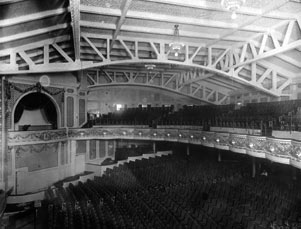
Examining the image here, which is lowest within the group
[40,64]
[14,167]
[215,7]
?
[14,167]

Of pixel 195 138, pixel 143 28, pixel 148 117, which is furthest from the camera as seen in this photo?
pixel 148 117

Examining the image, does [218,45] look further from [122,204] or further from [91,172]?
[91,172]

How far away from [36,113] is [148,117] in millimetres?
5543

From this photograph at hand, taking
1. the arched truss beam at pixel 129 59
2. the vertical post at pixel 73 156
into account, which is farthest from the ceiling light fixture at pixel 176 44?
the vertical post at pixel 73 156

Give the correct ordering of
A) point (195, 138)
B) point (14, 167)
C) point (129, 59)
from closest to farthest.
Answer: point (129, 59) → point (195, 138) → point (14, 167)

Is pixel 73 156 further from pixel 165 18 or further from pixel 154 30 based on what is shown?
pixel 165 18

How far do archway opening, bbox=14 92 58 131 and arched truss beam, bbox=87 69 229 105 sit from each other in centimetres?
232

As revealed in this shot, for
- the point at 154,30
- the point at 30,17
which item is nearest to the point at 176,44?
the point at 154,30

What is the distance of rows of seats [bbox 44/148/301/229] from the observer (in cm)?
470

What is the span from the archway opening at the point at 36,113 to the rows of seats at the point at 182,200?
13.5 ft

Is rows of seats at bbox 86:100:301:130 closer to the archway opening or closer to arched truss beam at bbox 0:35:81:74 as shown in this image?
the archway opening

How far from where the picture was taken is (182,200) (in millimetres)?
5938

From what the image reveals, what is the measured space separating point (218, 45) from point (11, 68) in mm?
6655

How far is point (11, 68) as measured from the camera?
6.32m
